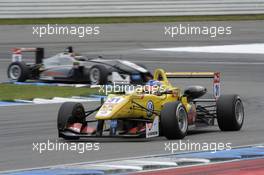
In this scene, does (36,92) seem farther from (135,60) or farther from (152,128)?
(135,60)

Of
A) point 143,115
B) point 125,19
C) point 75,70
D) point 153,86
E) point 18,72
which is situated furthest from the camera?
point 125,19

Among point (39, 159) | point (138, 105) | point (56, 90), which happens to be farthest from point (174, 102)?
point (56, 90)

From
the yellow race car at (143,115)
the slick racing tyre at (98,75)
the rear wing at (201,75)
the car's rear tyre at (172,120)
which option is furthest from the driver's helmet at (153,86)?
the slick racing tyre at (98,75)

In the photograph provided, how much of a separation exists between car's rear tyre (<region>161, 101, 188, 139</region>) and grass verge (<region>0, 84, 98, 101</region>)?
750 centimetres

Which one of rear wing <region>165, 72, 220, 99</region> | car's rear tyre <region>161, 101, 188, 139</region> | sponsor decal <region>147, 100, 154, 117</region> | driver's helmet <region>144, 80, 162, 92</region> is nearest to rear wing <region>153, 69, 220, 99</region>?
rear wing <region>165, 72, 220, 99</region>

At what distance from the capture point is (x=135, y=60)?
1229 inches

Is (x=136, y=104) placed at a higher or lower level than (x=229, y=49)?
lower

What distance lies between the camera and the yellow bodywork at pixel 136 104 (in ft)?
42.3

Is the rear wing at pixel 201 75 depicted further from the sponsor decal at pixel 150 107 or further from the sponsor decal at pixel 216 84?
the sponsor decal at pixel 150 107

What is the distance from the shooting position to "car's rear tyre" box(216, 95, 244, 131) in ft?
45.9

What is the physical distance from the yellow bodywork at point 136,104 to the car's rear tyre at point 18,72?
11.0 metres

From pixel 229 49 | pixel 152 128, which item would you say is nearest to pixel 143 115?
pixel 152 128

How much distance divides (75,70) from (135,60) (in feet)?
24.5

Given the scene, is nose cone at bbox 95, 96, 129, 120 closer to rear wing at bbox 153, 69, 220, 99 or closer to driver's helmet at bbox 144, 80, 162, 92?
driver's helmet at bbox 144, 80, 162, 92
